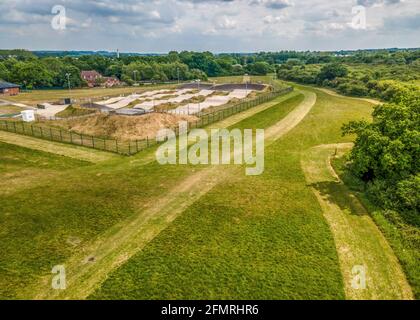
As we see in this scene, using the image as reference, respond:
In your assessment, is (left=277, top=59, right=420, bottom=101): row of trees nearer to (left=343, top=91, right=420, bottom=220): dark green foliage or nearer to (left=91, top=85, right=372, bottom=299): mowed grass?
(left=343, top=91, right=420, bottom=220): dark green foliage

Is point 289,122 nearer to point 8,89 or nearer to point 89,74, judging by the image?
point 8,89

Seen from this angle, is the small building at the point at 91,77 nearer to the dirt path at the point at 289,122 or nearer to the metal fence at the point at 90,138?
the metal fence at the point at 90,138

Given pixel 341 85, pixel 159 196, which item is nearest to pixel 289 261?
pixel 159 196

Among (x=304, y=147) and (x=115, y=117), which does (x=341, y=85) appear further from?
(x=115, y=117)

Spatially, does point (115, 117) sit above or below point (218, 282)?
above

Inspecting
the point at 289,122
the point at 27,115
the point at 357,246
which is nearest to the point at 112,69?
the point at 27,115

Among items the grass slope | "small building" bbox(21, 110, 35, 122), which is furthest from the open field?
"small building" bbox(21, 110, 35, 122)
